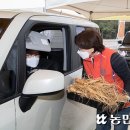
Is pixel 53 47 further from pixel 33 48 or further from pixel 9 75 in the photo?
pixel 9 75

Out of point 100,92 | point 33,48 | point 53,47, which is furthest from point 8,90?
point 53,47

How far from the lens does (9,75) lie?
2021 mm

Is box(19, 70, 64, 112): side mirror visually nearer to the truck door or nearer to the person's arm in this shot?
the truck door

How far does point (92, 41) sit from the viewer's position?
104 inches

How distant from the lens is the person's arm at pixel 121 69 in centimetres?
262

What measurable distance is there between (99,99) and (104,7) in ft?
19.5

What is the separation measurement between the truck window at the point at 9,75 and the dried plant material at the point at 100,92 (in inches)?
24.8

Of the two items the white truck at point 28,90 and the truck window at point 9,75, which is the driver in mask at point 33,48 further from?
the truck window at point 9,75

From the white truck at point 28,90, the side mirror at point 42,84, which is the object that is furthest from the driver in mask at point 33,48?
the side mirror at point 42,84

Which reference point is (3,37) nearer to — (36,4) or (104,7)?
(36,4)

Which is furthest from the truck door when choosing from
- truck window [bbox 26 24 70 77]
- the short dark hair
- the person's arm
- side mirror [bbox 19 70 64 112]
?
the person's arm

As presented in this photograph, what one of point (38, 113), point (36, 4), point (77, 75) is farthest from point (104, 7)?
point (38, 113)

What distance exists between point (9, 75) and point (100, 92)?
0.80 meters

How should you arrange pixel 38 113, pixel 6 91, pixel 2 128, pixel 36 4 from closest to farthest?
pixel 2 128, pixel 6 91, pixel 38 113, pixel 36 4
